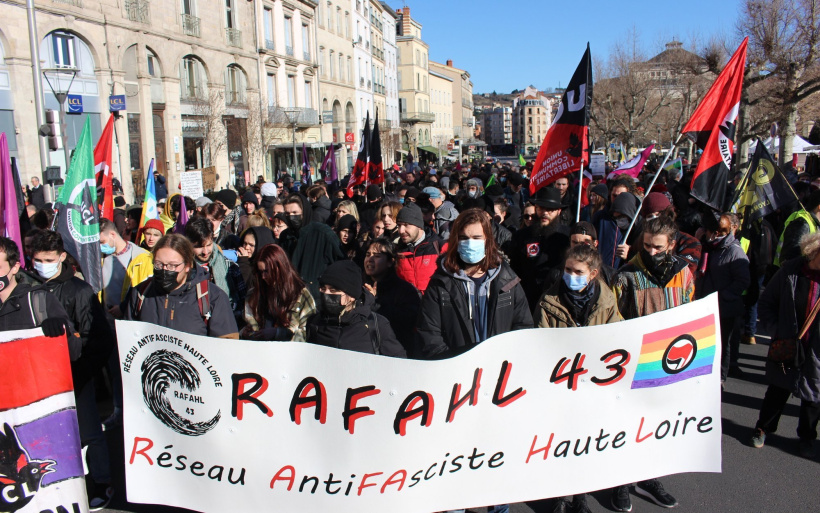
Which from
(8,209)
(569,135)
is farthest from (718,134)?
(8,209)

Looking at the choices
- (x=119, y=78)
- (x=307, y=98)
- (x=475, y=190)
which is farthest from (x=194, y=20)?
(x=475, y=190)

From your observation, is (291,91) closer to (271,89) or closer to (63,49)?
(271,89)

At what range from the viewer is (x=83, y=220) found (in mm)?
4844

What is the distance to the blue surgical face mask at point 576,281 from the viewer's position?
3553 mm

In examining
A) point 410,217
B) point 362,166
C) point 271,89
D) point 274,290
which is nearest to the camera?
point 274,290

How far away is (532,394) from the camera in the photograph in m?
3.16

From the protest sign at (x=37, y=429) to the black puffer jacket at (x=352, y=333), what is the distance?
1351 mm

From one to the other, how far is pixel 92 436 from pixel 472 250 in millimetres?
2561

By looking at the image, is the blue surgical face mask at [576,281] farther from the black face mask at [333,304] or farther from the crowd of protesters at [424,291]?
the black face mask at [333,304]

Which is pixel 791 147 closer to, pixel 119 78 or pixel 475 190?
pixel 475 190

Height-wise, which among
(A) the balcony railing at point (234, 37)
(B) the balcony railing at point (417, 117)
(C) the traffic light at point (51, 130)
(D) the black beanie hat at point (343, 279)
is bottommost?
(D) the black beanie hat at point (343, 279)

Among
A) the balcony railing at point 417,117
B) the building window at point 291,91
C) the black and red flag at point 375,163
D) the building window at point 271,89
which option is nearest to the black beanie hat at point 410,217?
the black and red flag at point 375,163

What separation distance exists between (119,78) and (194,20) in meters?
6.28

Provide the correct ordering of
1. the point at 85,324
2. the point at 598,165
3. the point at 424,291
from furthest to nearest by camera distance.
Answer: the point at 598,165 → the point at 424,291 → the point at 85,324
